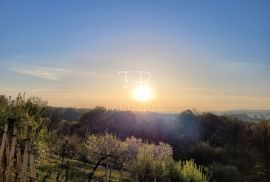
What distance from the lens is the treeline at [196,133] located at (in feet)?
144

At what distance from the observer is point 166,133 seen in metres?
64.8

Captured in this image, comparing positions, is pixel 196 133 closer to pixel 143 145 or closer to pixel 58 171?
pixel 143 145

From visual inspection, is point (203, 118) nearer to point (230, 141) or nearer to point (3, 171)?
point (230, 141)

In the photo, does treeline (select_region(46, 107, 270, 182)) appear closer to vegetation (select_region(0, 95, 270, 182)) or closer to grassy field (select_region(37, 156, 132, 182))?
vegetation (select_region(0, 95, 270, 182))

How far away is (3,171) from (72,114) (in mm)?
117173

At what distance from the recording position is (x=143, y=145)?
34.9 meters

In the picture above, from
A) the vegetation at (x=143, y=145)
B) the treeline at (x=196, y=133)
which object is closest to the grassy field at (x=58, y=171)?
the vegetation at (x=143, y=145)

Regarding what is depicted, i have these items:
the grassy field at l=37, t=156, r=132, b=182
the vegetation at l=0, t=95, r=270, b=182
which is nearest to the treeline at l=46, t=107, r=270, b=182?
the vegetation at l=0, t=95, r=270, b=182

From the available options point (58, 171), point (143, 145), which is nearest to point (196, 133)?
point (143, 145)

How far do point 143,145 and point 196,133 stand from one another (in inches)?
1304

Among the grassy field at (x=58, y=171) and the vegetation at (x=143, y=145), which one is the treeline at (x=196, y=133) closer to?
the vegetation at (x=143, y=145)

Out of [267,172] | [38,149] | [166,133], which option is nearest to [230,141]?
[166,133]

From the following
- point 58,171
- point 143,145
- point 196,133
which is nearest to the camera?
point 58,171

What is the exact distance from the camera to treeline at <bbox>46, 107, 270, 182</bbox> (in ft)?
144
